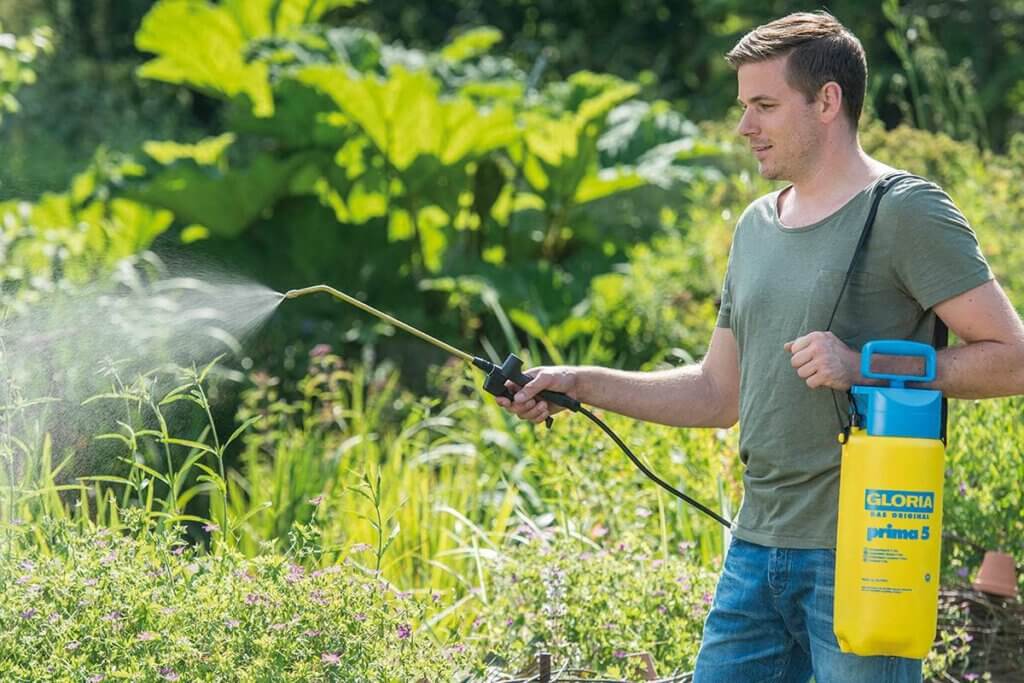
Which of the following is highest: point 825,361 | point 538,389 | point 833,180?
point 833,180

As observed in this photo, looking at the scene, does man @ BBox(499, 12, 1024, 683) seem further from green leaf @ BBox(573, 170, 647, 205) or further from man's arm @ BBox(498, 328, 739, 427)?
green leaf @ BBox(573, 170, 647, 205)

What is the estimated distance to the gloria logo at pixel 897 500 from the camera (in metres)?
2.16

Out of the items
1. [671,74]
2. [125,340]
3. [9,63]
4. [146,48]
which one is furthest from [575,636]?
[671,74]

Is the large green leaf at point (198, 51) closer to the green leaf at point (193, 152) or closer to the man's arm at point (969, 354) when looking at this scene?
the green leaf at point (193, 152)

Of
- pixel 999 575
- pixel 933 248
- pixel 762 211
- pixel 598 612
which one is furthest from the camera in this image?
pixel 598 612

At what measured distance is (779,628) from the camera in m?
2.54

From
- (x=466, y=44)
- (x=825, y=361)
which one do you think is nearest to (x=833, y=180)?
(x=825, y=361)

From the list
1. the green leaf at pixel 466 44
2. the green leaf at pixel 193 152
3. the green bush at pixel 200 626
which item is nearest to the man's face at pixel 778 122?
the green bush at pixel 200 626

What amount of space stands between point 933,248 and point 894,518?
0.44 metres

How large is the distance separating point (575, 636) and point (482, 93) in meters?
5.09

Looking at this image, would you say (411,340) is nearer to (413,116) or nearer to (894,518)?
(413,116)

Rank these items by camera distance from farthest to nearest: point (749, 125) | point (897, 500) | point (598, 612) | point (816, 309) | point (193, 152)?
point (193, 152), point (598, 612), point (749, 125), point (816, 309), point (897, 500)

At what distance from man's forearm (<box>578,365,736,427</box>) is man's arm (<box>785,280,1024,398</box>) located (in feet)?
1.72

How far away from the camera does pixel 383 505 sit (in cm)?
444
